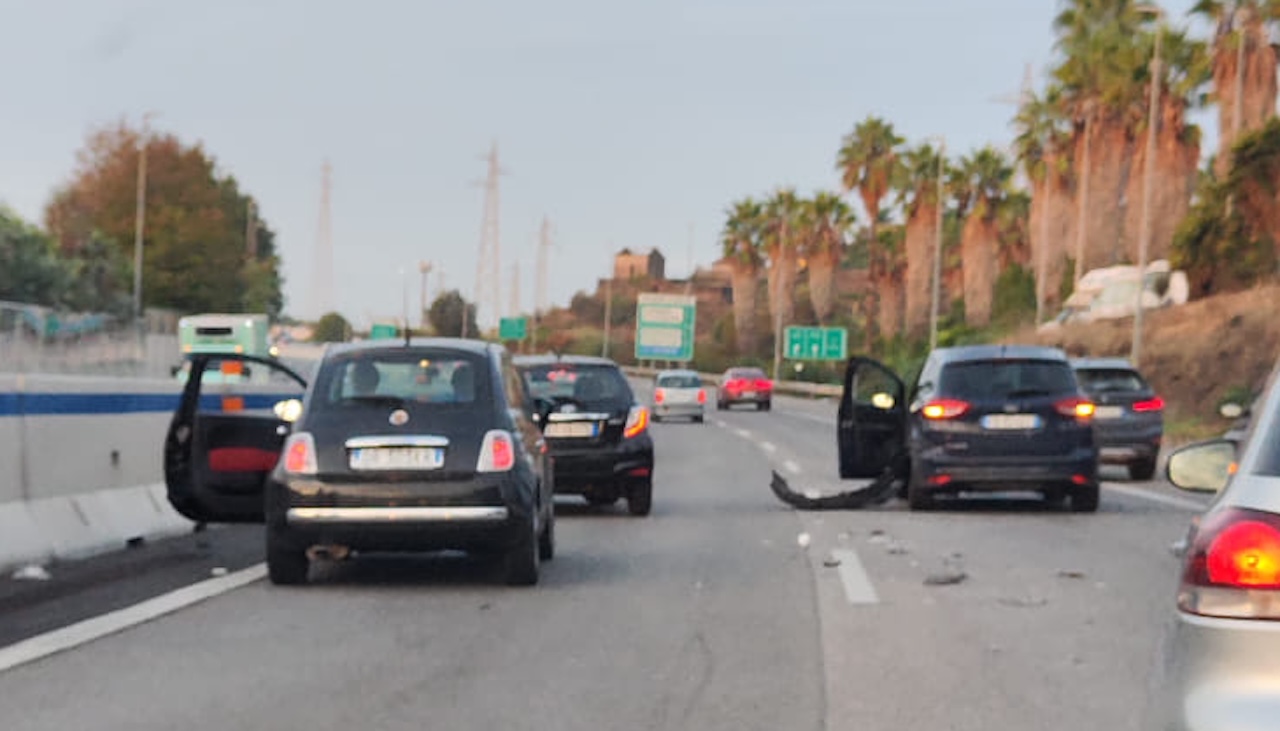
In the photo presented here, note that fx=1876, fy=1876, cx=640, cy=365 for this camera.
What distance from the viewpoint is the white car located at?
49344 millimetres

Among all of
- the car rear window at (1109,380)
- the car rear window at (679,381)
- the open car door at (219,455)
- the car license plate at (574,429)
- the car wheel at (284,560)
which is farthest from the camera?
the car rear window at (679,381)

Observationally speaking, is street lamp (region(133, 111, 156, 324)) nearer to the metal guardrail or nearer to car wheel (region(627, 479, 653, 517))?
the metal guardrail

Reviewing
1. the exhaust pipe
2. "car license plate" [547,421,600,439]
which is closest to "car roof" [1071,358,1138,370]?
"car license plate" [547,421,600,439]

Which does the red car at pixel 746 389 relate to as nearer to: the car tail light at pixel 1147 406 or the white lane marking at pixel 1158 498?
the car tail light at pixel 1147 406

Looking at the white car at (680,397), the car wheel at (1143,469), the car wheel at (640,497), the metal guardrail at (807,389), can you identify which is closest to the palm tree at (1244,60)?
the white car at (680,397)

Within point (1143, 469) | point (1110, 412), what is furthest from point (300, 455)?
point (1143, 469)

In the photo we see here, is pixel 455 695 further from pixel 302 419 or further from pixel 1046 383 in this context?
pixel 1046 383

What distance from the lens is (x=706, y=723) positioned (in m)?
7.27

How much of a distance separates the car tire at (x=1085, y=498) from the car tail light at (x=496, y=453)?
8196 mm

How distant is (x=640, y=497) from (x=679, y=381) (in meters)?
32.3

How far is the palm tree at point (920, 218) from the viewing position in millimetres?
83188

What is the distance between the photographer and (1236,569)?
4266 millimetres

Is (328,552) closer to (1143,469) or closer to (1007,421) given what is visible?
(1007,421)

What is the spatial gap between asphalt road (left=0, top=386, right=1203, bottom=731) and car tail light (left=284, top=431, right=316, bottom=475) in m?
0.75
